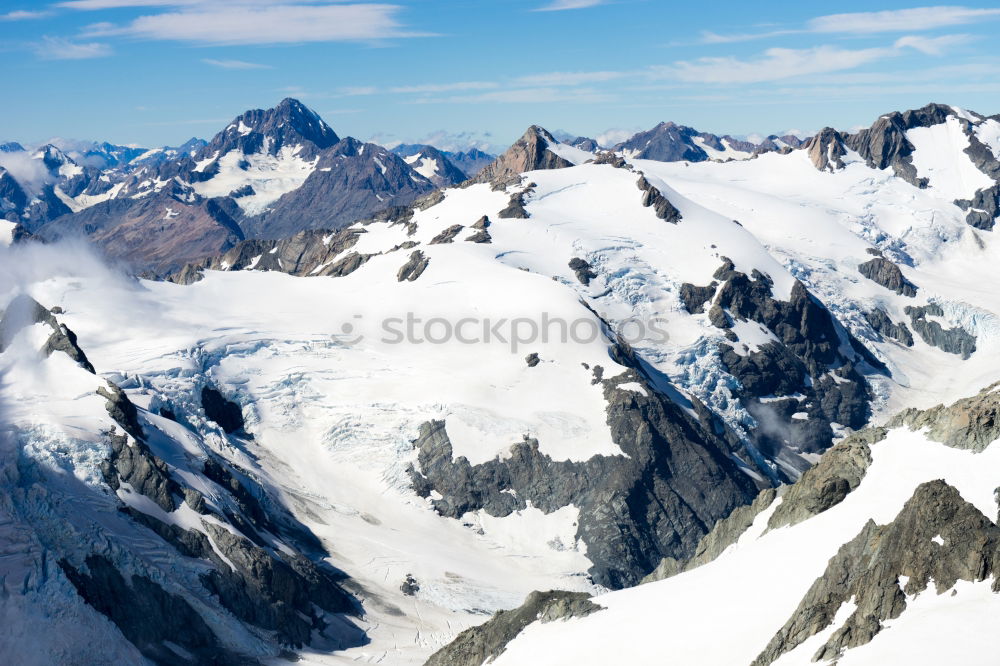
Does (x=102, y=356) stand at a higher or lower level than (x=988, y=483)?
lower

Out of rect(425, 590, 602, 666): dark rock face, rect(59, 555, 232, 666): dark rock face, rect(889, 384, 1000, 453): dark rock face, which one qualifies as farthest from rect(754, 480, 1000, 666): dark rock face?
rect(59, 555, 232, 666): dark rock face

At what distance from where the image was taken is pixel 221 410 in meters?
187

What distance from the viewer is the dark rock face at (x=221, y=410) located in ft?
608

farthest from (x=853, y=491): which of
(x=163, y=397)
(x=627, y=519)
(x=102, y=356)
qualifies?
(x=102, y=356)

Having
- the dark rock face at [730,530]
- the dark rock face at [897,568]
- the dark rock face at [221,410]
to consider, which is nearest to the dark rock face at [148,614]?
the dark rock face at [730,530]

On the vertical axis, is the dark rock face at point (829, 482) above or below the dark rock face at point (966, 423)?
below

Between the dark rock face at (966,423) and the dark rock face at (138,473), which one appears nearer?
the dark rock face at (966,423)

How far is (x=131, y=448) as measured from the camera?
130 metres

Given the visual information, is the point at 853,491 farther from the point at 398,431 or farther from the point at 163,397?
the point at 163,397

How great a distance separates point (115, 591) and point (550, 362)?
99.3m

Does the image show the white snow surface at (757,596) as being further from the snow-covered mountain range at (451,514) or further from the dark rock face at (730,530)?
the dark rock face at (730,530)

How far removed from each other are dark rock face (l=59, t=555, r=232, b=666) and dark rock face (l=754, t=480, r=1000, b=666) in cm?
6645

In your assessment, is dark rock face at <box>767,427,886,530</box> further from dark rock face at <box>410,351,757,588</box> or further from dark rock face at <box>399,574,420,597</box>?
dark rock face at <box>410,351,757,588</box>

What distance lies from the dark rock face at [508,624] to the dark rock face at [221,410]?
90.0 meters
